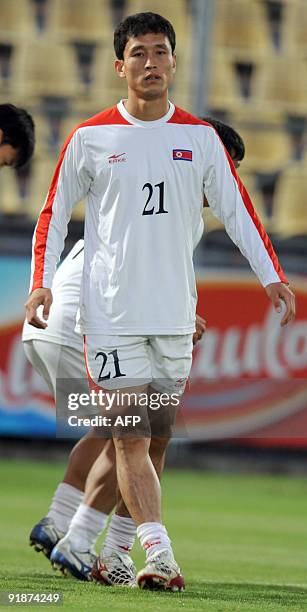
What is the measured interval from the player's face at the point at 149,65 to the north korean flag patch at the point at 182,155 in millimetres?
217

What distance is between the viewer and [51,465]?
13883 millimetres

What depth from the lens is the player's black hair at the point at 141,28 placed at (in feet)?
17.5

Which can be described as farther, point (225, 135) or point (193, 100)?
point (193, 100)

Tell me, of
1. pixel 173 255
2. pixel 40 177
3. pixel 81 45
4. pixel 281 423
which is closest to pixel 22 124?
pixel 173 255

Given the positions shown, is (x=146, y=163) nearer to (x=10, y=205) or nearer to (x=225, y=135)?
(x=225, y=135)

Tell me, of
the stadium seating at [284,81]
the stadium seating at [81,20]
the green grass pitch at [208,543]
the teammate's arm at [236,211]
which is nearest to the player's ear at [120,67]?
the teammate's arm at [236,211]

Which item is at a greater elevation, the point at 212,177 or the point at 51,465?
the point at 212,177

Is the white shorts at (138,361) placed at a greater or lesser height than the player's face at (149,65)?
lesser

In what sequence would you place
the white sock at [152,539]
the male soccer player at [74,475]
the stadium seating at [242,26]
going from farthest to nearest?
the stadium seating at [242,26] < the male soccer player at [74,475] < the white sock at [152,539]

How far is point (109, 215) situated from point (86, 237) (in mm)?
178

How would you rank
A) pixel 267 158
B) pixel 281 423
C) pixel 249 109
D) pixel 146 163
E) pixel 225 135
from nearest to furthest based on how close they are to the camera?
1. pixel 146 163
2. pixel 225 135
3. pixel 281 423
4. pixel 267 158
5. pixel 249 109

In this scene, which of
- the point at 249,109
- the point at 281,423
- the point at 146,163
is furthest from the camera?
the point at 249,109

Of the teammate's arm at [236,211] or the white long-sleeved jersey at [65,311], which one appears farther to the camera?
the white long-sleeved jersey at [65,311]

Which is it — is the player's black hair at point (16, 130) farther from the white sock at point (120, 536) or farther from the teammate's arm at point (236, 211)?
the white sock at point (120, 536)
